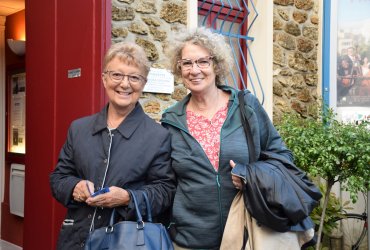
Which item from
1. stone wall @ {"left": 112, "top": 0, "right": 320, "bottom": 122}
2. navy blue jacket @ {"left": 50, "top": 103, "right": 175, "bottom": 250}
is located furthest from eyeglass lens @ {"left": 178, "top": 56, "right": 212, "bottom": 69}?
stone wall @ {"left": 112, "top": 0, "right": 320, "bottom": 122}

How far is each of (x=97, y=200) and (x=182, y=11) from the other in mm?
2619

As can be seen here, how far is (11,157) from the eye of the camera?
6355mm

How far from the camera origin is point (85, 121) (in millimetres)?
2568

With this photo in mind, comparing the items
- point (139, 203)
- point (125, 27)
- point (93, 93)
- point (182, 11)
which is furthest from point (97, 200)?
point (182, 11)

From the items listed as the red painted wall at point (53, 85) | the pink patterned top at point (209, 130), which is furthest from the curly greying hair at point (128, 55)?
→ the red painted wall at point (53, 85)

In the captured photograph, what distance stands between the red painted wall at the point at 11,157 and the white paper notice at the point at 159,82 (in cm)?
264

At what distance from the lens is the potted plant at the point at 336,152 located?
4227 millimetres

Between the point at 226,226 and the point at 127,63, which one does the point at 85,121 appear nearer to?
the point at 127,63

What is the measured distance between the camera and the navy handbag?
216cm

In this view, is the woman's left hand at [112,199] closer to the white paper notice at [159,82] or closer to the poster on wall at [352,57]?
the white paper notice at [159,82]

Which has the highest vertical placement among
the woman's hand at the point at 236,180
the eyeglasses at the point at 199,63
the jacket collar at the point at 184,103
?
the eyeglasses at the point at 199,63

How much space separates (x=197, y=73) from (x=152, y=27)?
1.83m

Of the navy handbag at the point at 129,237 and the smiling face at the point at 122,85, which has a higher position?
the smiling face at the point at 122,85

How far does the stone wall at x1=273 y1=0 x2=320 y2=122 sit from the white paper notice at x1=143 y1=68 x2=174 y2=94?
65.0 inches
